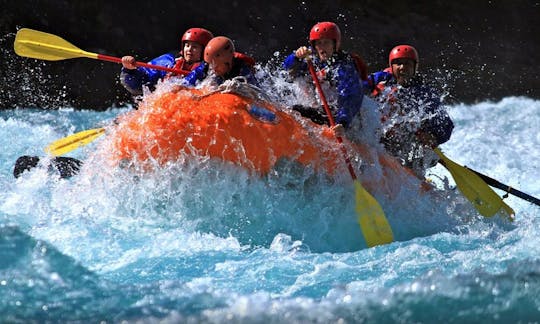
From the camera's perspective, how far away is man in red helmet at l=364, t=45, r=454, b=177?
584cm

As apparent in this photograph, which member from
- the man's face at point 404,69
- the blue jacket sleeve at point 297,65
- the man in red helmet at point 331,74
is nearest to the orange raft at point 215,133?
the man in red helmet at point 331,74

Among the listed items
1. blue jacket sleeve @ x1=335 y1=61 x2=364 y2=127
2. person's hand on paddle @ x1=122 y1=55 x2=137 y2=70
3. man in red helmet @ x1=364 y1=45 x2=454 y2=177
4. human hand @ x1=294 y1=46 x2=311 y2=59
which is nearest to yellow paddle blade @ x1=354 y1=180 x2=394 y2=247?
blue jacket sleeve @ x1=335 y1=61 x2=364 y2=127

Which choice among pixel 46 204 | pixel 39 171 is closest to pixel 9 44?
pixel 39 171

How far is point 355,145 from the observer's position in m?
5.22

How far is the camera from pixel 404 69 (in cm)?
598

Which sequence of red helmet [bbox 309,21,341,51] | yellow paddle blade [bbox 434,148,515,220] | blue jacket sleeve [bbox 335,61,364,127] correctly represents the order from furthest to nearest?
yellow paddle blade [bbox 434,148,515,220] < red helmet [bbox 309,21,341,51] < blue jacket sleeve [bbox 335,61,364,127]

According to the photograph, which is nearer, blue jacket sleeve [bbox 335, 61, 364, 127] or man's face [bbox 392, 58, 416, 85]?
blue jacket sleeve [bbox 335, 61, 364, 127]

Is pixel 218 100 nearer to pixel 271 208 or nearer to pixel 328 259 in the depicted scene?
pixel 271 208

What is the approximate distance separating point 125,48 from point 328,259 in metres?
5.27

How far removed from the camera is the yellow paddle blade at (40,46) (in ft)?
19.3

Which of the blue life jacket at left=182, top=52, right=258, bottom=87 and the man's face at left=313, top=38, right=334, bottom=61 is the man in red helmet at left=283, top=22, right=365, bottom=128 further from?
the blue life jacket at left=182, top=52, right=258, bottom=87

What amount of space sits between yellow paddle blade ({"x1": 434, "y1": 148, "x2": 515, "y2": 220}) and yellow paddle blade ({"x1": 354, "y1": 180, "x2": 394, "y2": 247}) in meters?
1.12

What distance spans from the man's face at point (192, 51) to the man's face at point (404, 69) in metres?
1.33

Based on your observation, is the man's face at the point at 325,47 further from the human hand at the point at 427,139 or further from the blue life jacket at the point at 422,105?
the human hand at the point at 427,139
